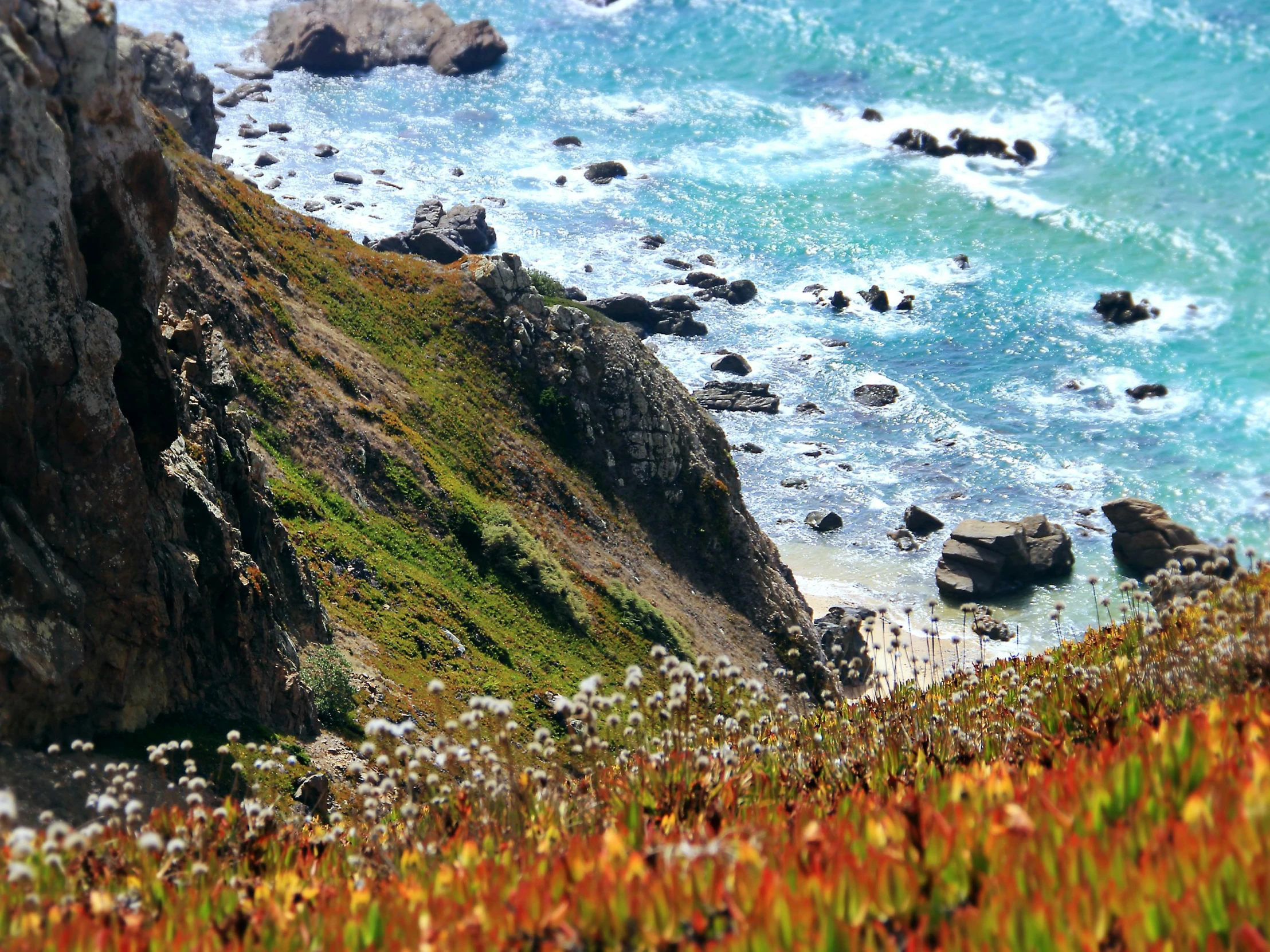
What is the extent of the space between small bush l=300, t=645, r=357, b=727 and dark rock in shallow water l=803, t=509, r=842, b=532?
34.2m

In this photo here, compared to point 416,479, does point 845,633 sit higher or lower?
lower

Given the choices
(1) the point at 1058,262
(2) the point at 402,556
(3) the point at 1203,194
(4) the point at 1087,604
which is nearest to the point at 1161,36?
(3) the point at 1203,194

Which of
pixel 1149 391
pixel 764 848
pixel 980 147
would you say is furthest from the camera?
pixel 980 147

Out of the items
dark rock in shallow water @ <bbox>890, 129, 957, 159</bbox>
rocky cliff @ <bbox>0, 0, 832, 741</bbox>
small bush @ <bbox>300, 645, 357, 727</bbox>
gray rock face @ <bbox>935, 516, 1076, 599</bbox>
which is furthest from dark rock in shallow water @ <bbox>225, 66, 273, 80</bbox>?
small bush @ <bbox>300, 645, 357, 727</bbox>

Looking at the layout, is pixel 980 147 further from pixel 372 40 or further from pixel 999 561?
pixel 372 40

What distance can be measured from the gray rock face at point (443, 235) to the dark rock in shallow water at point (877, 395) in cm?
2489

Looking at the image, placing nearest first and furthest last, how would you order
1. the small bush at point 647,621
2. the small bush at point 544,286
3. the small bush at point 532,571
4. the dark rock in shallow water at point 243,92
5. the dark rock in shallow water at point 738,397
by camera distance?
the small bush at point 532,571
the small bush at point 647,621
the small bush at point 544,286
the dark rock in shallow water at point 738,397
the dark rock in shallow water at point 243,92

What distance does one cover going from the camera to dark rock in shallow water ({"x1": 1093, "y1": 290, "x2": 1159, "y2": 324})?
64.4 meters

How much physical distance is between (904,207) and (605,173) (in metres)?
22.3

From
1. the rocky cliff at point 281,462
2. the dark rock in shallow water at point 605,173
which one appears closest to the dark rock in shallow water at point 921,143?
the dark rock in shallow water at point 605,173

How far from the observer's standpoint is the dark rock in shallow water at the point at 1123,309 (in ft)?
211

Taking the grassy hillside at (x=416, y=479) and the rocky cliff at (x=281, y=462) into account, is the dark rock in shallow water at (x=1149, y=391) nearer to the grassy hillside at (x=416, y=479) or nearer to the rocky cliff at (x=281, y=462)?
the rocky cliff at (x=281, y=462)

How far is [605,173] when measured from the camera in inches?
3228

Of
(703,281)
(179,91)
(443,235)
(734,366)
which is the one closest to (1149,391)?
(734,366)
